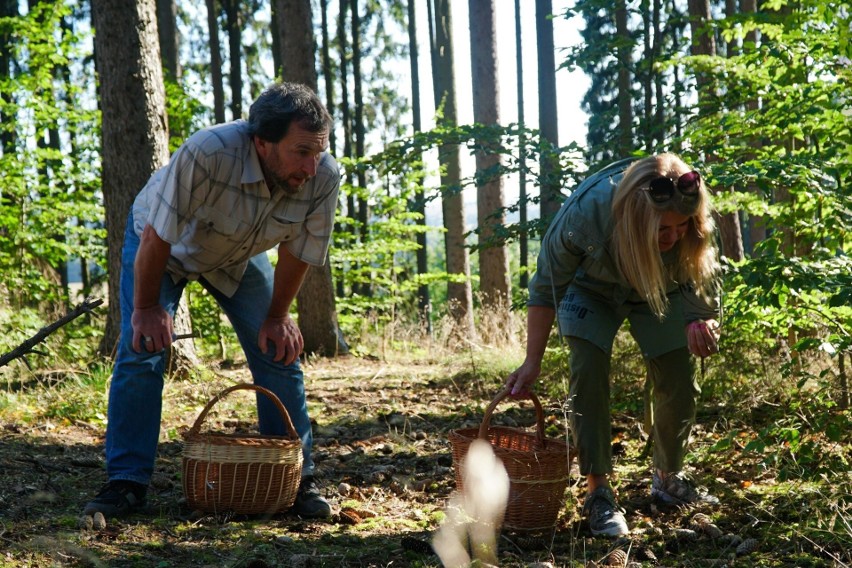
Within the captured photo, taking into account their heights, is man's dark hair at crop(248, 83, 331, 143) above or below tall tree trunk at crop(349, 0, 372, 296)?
below

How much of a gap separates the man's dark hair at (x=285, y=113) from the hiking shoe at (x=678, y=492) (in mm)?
2112

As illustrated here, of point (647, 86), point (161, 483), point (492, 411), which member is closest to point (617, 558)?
point (492, 411)

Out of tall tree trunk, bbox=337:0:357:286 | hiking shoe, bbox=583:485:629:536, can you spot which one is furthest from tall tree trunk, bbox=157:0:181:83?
hiking shoe, bbox=583:485:629:536

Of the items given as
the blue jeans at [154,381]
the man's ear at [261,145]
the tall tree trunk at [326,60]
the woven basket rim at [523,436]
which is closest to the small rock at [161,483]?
the blue jeans at [154,381]

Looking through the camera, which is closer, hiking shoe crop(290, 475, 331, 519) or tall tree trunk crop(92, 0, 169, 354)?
hiking shoe crop(290, 475, 331, 519)

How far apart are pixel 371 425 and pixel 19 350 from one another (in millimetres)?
2613

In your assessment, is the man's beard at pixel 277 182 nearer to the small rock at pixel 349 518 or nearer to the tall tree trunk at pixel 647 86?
the small rock at pixel 349 518

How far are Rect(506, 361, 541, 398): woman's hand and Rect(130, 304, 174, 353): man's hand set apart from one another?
1368 mm

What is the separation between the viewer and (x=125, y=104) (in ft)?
21.2

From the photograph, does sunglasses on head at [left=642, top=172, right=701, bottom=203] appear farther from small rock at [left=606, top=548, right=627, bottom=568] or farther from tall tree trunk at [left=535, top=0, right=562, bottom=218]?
tall tree trunk at [left=535, top=0, right=562, bottom=218]

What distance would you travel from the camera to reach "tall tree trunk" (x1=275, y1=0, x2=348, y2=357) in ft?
31.4

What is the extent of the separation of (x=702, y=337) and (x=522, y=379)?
0.75 metres

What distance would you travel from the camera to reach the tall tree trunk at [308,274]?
31.4 ft

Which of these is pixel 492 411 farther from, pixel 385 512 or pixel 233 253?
pixel 233 253
